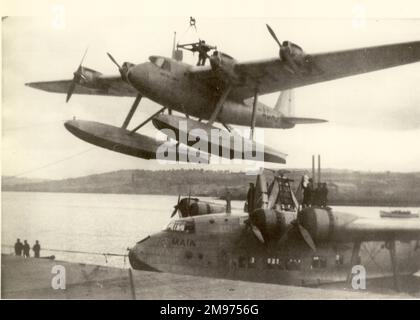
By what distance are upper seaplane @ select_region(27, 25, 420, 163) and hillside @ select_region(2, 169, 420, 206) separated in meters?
1.05

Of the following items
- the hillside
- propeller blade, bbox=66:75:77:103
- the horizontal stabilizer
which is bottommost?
the hillside

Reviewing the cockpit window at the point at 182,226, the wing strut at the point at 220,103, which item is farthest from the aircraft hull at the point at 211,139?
the cockpit window at the point at 182,226

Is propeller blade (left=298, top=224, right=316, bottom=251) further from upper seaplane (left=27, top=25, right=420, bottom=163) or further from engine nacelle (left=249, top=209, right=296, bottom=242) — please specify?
upper seaplane (left=27, top=25, right=420, bottom=163)

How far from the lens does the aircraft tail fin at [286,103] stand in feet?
37.9

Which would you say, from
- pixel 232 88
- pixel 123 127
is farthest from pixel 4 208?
pixel 232 88

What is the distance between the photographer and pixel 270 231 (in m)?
10.1

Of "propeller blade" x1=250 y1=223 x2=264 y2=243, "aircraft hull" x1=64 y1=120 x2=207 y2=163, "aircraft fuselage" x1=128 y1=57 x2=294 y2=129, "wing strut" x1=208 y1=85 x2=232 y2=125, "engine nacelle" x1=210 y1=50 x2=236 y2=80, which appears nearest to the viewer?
"engine nacelle" x1=210 y1=50 x2=236 y2=80

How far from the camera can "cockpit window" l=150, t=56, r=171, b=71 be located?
9.72 metres

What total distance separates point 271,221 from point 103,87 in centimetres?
469

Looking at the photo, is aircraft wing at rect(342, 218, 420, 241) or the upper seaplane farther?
aircraft wing at rect(342, 218, 420, 241)

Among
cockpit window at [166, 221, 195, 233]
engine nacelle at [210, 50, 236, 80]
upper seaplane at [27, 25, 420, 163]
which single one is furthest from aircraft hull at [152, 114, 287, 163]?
cockpit window at [166, 221, 195, 233]

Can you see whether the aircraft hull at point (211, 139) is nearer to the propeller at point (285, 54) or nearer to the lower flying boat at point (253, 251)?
the lower flying boat at point (253, 251)
